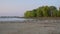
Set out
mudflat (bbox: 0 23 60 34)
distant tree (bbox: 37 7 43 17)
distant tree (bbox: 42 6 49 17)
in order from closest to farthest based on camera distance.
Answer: mudflat (bbox: 0 23 60 34) < distant tree (bbox: 42 6 49 17) < distant tree (bbox: 37 7 43 17)

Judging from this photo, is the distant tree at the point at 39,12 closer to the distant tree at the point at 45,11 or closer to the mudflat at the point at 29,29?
the distant tree at the point at 45,11

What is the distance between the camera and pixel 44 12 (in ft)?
99.0

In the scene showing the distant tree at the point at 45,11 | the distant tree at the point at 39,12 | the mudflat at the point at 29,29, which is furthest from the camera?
the distant tree at the point at 39,12

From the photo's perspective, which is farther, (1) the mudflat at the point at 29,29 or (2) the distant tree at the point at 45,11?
(2) the distant tree at the point at 45,11

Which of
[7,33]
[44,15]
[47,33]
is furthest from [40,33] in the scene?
[44,15]

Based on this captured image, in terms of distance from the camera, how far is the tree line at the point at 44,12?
29.5m

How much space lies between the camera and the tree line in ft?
96.9

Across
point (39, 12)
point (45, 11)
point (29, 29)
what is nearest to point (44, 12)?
point (45, 11)

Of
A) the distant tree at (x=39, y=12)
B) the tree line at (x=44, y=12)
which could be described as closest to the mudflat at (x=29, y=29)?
the tree line at (x=44, y=12)

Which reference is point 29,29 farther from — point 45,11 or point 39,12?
point 39,12

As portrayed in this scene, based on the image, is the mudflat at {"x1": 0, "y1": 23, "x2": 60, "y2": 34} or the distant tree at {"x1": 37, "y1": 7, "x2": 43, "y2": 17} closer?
the mudflat at {"x1": 0, "y1": 23, "x2": 60, "y2": 34}

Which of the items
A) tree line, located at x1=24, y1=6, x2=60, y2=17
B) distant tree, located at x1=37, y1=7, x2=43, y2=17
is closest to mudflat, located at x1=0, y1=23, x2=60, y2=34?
tree line, located at x1=24, y1=6, x2=60, y2=17

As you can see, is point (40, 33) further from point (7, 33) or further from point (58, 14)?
point (58, 14)

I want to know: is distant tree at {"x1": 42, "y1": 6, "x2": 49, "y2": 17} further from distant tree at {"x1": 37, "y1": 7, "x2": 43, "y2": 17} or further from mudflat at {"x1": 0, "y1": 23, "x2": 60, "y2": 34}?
mudflat at {"x1": 0, "y1": 23, "x2": 60, "y2": 34}
